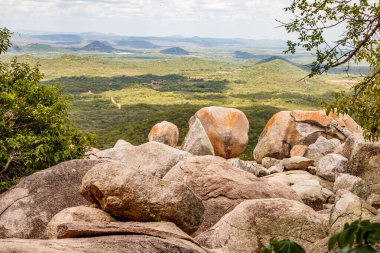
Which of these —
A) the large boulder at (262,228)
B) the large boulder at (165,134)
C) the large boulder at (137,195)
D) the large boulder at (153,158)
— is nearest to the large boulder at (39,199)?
the large boulder at (137,195)

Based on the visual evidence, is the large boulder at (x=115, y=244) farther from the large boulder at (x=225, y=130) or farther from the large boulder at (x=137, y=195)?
the large boulder at (x=225, y=130)

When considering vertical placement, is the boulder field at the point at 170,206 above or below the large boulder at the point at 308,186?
above

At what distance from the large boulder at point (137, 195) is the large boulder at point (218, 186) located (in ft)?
15.2

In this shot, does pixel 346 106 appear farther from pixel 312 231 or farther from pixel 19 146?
pixel 19 146

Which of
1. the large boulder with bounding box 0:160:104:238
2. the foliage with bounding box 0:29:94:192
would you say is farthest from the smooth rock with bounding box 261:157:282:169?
the large boulder with bounding box 0:160:104:238

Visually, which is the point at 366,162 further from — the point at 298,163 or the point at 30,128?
the point at 30,128

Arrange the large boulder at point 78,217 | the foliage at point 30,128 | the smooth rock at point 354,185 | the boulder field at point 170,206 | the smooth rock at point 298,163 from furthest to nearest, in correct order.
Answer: the smooth rock at point 298,163 → the smooth rock at point 354,185 → the foliage at point 30,128 → the large boulder at point 78,217 → the boulder field at point 170,206

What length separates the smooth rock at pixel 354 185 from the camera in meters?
22.8

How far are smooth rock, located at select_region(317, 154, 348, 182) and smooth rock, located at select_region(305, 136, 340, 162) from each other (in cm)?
548

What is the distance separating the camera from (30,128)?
18.5 meters

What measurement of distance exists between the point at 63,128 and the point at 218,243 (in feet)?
32.0

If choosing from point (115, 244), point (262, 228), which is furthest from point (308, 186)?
point (115, 244)

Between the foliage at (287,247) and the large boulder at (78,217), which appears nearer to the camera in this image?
the foliage at (287,247)

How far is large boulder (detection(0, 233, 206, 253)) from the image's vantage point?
783 cm
